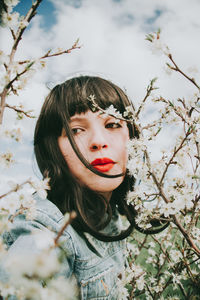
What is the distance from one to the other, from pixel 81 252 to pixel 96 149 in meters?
0.81

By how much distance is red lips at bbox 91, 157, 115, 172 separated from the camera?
1.83 m

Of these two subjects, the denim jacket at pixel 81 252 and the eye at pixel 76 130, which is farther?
the eye at pixel 76 130

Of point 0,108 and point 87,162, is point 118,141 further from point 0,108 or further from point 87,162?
point 0,108

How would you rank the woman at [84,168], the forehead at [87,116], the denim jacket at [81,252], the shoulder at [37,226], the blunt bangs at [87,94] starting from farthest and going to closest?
the blunt bangs at [87,94] → the forehead at [87,116] → the woman at [84,168] → the denim jacket at [81,252] → the shoulder at [37,226]

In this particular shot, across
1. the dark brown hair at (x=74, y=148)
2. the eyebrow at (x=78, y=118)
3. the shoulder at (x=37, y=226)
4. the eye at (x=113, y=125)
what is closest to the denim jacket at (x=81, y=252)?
the shoulder at (x=37, y=226)

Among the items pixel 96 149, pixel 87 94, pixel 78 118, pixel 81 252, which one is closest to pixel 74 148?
pixel 96 149

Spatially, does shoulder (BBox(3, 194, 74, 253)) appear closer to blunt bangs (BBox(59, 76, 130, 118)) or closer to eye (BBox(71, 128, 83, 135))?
eye (BBox(71, 128, 83, 135))

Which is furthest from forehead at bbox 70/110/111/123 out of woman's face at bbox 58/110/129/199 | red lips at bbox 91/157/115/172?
red lips at bbox 91/157/115/172

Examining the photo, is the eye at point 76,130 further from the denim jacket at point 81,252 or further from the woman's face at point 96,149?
the denim jacket at point 81,252

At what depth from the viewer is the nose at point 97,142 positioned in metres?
1.79

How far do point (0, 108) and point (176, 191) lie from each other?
115 cm

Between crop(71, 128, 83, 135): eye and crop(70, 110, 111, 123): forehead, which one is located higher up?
crop(70, 110, 111, 123): forehead

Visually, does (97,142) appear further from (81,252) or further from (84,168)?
(81,252)

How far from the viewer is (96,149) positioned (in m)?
1.83
